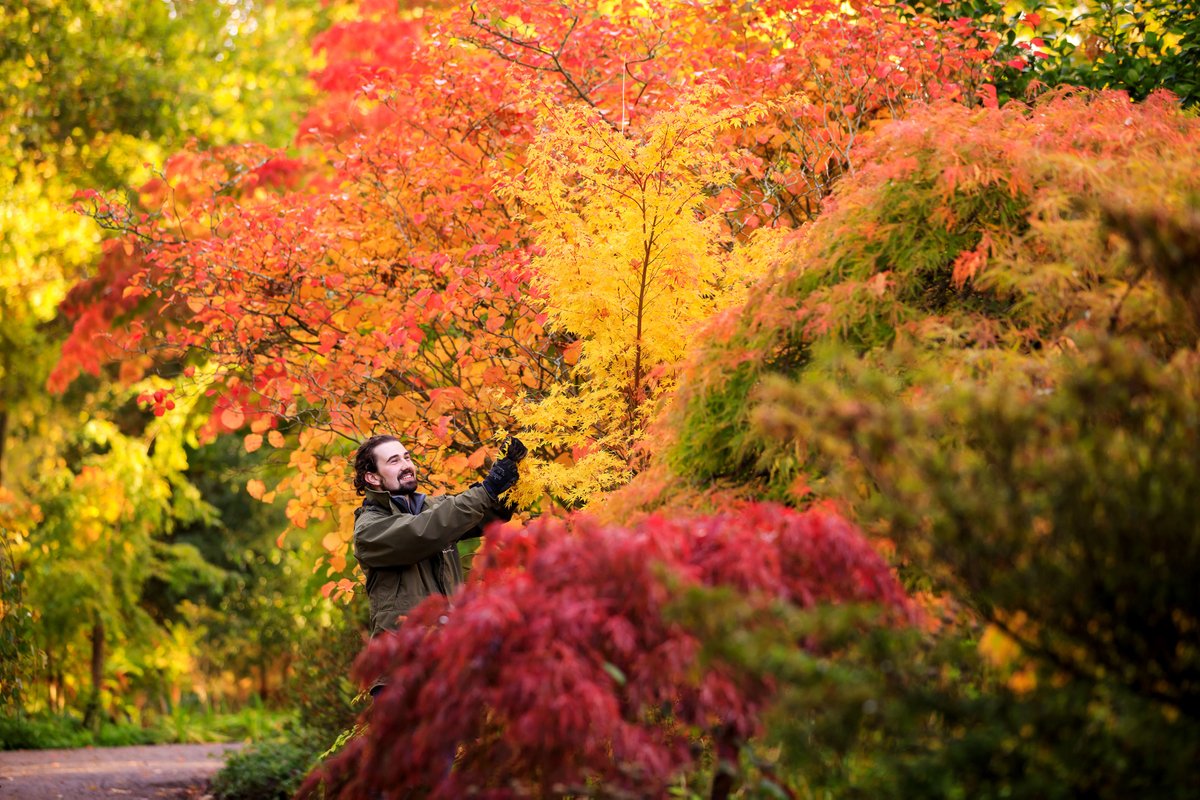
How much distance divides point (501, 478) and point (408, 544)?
0.45m

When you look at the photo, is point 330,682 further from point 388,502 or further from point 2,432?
point 2,432

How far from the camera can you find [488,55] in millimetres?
7930

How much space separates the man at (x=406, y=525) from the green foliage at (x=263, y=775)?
3.78 m

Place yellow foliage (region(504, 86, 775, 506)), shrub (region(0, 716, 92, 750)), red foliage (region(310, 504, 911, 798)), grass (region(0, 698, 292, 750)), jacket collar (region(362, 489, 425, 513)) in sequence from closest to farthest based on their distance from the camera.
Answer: red foliage (region(310, 504, 911, 798)), jacket collar (region(362, 489, 425, 513)), yellow foliage (region(504, 86, 775, 506)), shrub (region(0, 716, 92, 750)), grass (region(0, 698, 292, 750))

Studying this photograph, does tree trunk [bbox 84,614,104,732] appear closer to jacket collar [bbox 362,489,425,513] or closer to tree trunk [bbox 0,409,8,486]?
tree trunk [bbox 0,409,8,486]

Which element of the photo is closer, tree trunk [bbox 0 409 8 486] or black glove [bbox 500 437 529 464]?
black glove [bbox 500 437 529 464]

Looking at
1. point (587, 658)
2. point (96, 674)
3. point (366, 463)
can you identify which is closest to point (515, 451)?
point (366, 463)

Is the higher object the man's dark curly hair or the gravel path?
the man's dark curly hair

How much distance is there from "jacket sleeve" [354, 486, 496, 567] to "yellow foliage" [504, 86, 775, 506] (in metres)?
0.48

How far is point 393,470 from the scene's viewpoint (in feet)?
15.4

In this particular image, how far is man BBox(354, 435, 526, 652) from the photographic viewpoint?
4.42m

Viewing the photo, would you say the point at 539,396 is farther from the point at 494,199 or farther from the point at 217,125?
the point at 217,125

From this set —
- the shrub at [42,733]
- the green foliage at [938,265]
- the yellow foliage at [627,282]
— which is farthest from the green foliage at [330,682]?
the green foliage at [938,265]

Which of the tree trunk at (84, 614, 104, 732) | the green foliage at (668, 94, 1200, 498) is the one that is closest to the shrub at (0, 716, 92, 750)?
the tree trunk at (84, 614, 104, 732)
